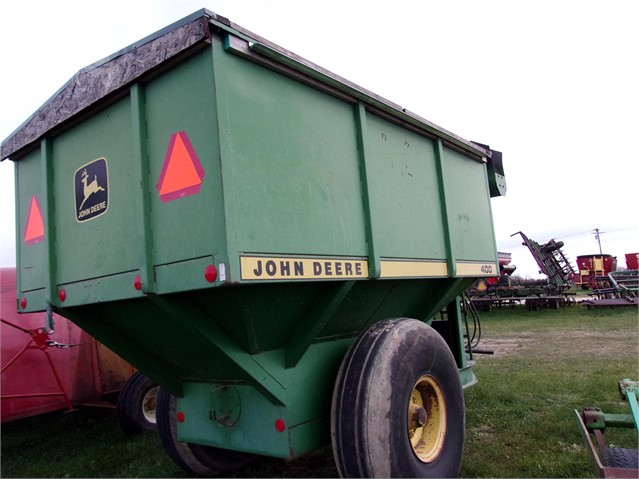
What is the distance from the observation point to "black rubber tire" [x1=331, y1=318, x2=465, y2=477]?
2.84 meters

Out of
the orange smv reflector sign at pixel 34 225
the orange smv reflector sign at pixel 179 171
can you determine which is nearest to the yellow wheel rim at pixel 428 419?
the orange smv reflector sign at pixel 179 171

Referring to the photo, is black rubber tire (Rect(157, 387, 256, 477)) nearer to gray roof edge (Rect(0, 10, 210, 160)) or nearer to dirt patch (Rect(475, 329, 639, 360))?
gray roof edge (Rect(0, 10, 210, 160))

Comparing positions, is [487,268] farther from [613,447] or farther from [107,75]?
[107,75]

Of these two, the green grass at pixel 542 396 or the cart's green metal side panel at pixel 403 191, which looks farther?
the green grass at pixel 542 396

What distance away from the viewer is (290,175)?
2.84 meters

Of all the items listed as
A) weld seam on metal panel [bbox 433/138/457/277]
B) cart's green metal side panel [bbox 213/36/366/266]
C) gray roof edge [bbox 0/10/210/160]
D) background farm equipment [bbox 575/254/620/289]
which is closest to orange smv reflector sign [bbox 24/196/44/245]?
gray roof edge [bbox 0/10/210/160]

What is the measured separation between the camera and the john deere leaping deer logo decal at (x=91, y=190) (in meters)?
3.11

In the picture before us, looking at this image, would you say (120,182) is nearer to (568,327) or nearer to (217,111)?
(217,111)

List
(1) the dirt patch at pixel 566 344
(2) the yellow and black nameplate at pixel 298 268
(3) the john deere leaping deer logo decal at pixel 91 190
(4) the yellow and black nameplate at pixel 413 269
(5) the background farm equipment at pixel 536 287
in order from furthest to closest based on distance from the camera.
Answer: (5) the background farm equipment at pixel 536 287 < (1) the dirt patch at pixel 566 344 < (4) the yellow and black nameplate at pixel 413 269 < (3) the john deere leaping deer logo decal at pixel 91 190 < (2) the yellow and black nameplate at pixel 298 268

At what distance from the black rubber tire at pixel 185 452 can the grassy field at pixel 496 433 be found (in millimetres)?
271

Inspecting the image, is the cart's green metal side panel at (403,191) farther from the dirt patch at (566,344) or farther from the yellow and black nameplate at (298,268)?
the dirt patch at (566,344)

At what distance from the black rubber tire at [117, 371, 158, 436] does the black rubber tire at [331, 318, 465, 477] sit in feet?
10.3

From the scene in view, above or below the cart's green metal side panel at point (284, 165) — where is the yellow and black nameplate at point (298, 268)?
below

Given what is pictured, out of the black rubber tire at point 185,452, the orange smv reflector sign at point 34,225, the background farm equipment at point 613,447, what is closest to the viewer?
the background farm equipment at point 613,447
